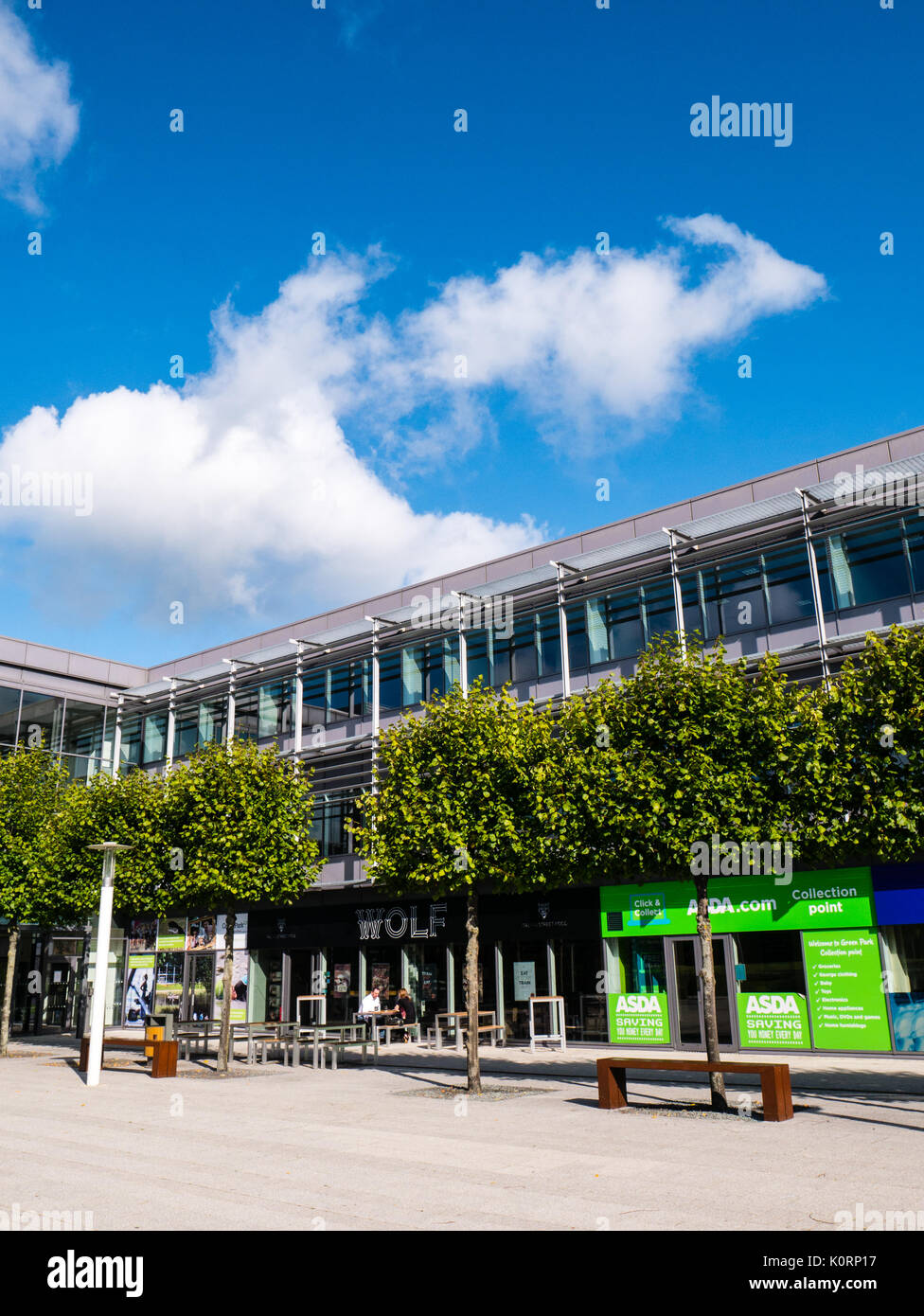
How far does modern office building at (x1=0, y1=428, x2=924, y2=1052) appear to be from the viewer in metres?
22.4

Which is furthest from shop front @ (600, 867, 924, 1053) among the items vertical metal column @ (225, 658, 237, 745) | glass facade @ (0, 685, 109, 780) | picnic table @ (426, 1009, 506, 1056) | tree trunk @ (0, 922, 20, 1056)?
glass facade @ (0, 685, 109, 780)

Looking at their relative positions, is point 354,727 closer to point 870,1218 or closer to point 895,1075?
point 895,1075

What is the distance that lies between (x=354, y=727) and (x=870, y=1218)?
26294 millimetres

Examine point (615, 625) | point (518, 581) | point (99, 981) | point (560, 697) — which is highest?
point (518, 581)

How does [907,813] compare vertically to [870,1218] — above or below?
above

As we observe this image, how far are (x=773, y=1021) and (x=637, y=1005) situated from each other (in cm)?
348

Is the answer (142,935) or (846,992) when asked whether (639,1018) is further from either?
(142,935)

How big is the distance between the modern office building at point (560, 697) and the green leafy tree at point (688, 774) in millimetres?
7880

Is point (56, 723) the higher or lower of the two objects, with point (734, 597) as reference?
higher

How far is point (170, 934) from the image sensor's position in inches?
1453

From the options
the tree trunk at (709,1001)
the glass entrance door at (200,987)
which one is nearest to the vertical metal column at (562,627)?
the tree trunk at (709,1001)

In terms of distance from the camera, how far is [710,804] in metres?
15.1

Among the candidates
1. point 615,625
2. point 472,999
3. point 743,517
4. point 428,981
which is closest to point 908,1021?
point 472,999
